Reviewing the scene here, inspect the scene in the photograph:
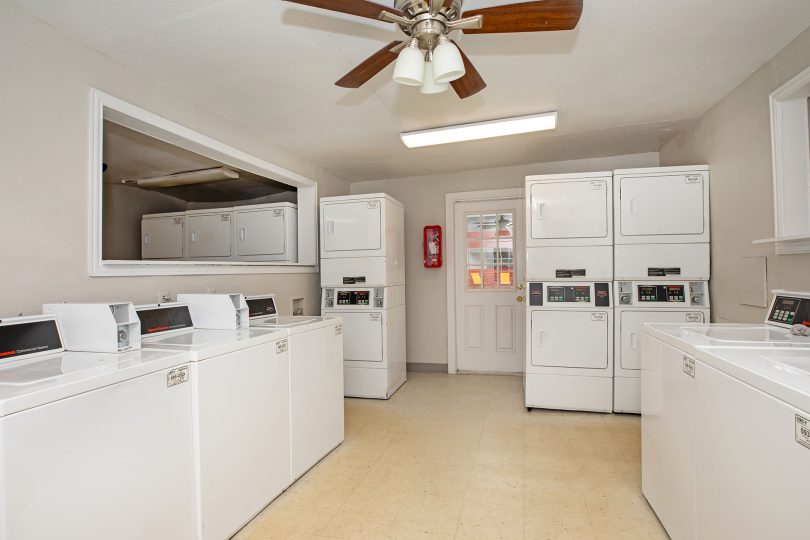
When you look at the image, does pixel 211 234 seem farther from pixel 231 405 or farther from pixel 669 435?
pixel 669 435

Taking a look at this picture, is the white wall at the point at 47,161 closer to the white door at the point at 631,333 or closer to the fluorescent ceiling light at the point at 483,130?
the fluorescent ceiling light at the point at 483,130

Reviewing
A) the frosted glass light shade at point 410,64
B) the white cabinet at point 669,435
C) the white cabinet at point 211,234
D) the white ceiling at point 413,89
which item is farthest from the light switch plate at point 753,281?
the white cabinet at point 211,234

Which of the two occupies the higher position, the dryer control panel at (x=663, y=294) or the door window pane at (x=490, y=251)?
the door window pane at (x=490, y=251)

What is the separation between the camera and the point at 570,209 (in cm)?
352

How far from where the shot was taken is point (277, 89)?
266cm

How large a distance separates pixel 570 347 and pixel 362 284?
2.03 m

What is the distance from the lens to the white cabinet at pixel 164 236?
14.9ft

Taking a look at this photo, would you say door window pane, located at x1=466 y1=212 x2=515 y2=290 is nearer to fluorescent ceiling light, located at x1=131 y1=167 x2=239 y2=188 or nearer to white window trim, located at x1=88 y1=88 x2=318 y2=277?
white window trim, located at x1=88 y1=88 x2=318 y2=277

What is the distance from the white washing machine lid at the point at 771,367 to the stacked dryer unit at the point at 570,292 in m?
2.04

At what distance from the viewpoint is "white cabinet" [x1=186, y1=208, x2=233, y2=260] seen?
422 cm

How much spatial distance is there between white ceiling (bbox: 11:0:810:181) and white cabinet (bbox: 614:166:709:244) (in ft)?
1.54

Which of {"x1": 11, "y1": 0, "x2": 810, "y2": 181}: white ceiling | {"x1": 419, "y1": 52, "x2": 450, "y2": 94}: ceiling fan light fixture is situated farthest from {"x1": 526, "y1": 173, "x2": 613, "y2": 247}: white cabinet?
{"x1": 419, "y1": 52, "x2": 450, "y2": 94}: ceiling fan light fixture

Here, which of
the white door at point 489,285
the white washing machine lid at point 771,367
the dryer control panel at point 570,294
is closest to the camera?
the white washing machine lid at point 771,367

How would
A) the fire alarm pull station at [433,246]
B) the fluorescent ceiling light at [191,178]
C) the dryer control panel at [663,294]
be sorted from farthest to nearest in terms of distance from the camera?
the fire alarm pull station at [433,246] → the fluorescent ceiling light at [191,178] → the dryer control panel at [663,294]
